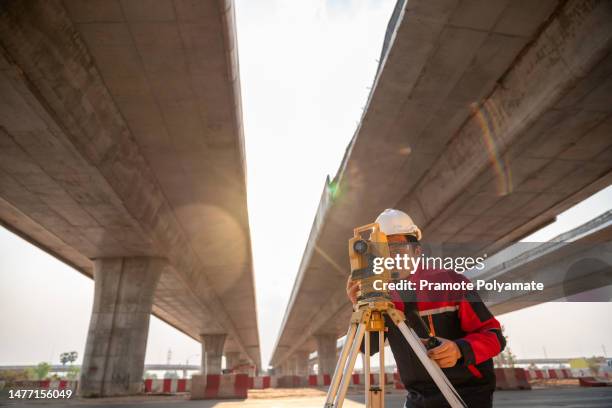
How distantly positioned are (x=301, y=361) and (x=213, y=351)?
33.0m

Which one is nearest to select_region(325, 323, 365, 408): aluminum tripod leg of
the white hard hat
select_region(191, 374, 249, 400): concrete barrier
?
the white hard hat

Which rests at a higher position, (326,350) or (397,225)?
(397,225)

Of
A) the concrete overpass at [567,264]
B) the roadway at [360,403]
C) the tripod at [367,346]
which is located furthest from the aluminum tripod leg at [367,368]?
the concrete overpass at [567,264]

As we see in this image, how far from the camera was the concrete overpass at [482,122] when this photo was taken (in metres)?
7.60

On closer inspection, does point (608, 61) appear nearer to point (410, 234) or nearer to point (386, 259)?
point (410, 234)

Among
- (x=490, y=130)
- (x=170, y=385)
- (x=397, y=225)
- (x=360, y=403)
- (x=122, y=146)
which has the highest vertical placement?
(x=122, y=146)

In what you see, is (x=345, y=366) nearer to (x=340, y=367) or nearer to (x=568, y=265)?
(x=340, y=367)

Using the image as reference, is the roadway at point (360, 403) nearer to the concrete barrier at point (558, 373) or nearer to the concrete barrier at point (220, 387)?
the concrete barrier at point (220, 387)

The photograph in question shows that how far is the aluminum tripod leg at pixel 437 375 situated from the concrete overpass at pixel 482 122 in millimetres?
6902

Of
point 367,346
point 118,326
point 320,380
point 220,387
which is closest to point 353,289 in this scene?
point 367,346

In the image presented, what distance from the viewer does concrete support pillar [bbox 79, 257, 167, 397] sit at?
1514 cm

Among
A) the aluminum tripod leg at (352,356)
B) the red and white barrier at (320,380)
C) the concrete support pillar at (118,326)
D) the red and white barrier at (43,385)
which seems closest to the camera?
the aluminum tripod leg at (352,356)

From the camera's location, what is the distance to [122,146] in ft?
36.3

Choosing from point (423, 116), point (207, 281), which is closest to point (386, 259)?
point (423, 116)
